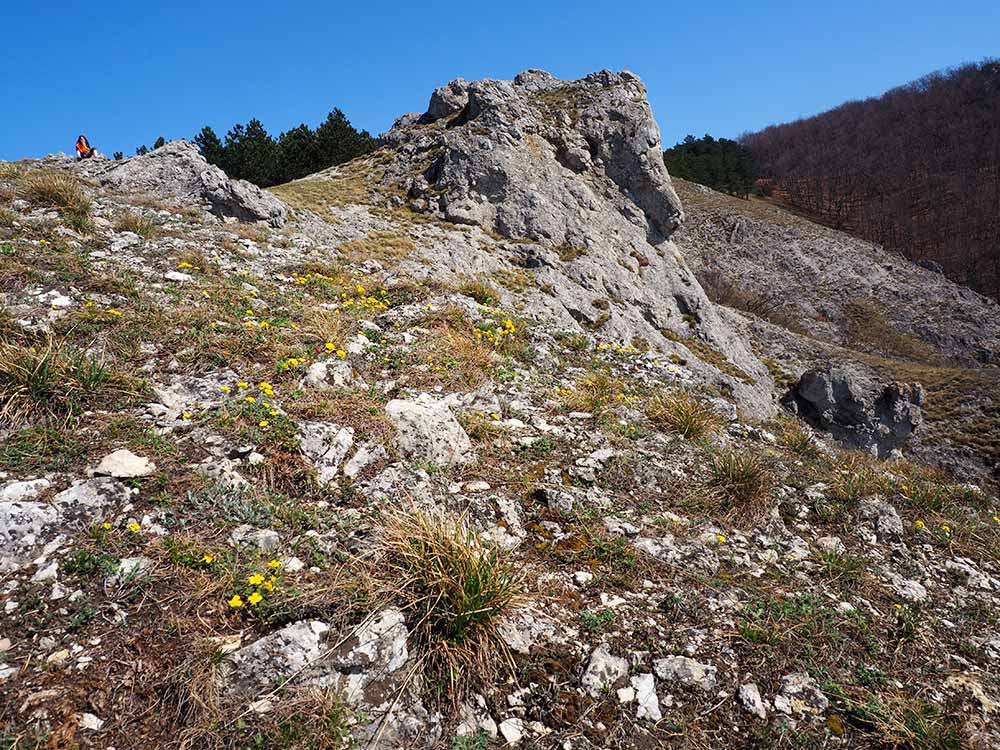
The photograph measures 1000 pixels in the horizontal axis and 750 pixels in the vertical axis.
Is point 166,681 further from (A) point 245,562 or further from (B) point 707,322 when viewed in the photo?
(B) point 707,322

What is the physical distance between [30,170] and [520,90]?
60.5ft

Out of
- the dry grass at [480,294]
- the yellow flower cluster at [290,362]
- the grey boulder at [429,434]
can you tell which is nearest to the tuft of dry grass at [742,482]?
the grey boulder at [429,434]

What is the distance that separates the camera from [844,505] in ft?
19.3

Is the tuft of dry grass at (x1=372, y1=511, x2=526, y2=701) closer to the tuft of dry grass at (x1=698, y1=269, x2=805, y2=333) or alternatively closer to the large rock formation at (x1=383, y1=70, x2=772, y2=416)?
the large rock formation at (x1=383, y1=70, x2=772, y2=416)

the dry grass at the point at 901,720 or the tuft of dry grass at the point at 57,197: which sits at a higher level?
the tuft of dry grass at the point at 57,197

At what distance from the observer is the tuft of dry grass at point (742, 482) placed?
550cm

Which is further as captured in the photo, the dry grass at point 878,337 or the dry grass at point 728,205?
the dry grass at point 728,205

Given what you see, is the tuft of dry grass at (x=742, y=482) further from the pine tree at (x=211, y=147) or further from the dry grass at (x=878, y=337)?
the dry grass at (x=878, y=337)

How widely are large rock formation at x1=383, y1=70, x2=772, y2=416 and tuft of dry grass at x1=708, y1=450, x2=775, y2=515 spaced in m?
7.09

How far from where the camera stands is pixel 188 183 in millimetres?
12008

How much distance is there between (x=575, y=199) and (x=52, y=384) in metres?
18.0

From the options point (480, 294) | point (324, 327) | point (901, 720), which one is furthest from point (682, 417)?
point (324, 327)

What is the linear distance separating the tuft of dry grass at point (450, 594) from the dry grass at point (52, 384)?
3.27m

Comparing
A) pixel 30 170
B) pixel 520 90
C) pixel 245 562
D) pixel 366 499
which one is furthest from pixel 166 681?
pixel 520 90
